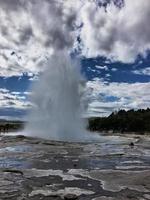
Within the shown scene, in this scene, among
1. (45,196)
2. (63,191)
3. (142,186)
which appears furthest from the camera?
(142,186)

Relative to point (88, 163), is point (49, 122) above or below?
above

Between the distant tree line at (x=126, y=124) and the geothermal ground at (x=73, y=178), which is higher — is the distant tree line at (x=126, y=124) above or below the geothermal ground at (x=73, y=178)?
above

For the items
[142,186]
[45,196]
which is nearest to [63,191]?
[45,196]

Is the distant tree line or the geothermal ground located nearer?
the geothermal ground

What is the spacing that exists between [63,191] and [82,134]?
46.8 meters

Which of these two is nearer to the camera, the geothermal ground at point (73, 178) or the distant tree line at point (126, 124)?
the geothermal ground at point (73, 178)

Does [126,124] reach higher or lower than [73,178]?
higher

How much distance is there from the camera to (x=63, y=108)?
6262 centimetres

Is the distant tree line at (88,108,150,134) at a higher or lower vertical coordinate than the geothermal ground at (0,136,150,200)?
higher

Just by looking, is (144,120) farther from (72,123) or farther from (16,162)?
(16,162)

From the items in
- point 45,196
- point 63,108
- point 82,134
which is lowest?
point 45,196

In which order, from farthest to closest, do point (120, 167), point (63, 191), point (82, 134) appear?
point (82, 134) < point (120, 167) < point (63, 191)

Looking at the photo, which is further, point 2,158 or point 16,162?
point 2,158

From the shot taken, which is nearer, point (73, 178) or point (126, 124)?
point (73, 178)
